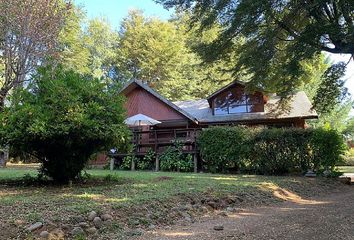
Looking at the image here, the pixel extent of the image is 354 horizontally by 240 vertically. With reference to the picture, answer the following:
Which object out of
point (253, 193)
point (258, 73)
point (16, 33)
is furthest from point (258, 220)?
point (16, 33)

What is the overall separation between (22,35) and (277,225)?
1603 cm

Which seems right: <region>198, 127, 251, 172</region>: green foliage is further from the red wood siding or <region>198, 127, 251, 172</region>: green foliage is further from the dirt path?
the dirt path

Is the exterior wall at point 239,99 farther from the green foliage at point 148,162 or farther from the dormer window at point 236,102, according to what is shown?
the green foliage at point 148,162

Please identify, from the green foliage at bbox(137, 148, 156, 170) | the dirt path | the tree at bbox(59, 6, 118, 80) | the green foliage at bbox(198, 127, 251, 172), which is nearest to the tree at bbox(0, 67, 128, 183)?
the dirt path

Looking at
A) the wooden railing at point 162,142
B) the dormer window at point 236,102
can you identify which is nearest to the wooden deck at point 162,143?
the wooden railing at point 162,142

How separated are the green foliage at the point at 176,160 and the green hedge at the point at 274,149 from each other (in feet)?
4.65

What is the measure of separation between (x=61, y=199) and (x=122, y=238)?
6.23 ft

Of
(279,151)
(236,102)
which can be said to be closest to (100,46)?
(236,102)

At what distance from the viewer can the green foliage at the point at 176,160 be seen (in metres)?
17.2

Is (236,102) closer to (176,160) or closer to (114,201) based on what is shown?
(176,160)

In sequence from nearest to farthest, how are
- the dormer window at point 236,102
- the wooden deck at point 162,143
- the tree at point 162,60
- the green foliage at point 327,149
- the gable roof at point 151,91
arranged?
the green foliage at point 327,149, the wooden deck at point 162,143, the dormer window at point 236,102, the gable roof at point 151,91, the tree at point 162,60

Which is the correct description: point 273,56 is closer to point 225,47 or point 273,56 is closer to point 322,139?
point 225,47

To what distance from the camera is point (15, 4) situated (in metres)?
17.5

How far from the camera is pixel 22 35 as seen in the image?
17.6 m
